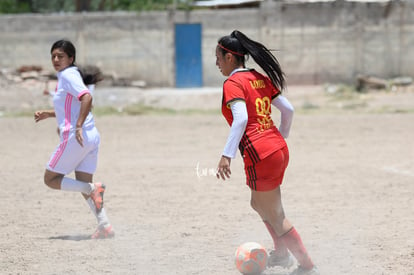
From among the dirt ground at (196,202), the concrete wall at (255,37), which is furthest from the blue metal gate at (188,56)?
the dirt ground at (196,202)

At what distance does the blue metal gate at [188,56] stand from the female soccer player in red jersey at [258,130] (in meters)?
19.0

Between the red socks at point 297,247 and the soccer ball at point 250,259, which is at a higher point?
the red socks at point 297,247

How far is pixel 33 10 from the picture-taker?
33.4m

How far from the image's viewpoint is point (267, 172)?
4.61 m

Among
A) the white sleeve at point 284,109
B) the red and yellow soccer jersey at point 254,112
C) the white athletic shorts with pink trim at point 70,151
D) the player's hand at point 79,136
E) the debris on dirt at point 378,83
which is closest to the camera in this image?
the red and yellow soccer jersey at point 254,112

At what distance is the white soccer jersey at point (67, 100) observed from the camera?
5969 millimetres

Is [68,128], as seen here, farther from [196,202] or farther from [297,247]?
[297,247]

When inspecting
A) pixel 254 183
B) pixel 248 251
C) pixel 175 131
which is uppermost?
pixel 254 183

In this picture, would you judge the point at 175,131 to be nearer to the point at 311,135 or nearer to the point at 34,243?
the point at 311,135

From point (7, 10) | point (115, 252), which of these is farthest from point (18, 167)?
point (7, 10)

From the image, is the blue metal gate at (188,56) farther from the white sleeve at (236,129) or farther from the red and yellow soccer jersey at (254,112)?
the white sleeve at (236,129)

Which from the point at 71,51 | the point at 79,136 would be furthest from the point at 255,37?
the point at 79,136

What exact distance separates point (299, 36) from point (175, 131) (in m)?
10.5

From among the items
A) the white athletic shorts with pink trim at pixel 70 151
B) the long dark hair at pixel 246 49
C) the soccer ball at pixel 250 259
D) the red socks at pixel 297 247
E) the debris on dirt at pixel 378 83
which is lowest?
the debris on dirt at pixel 378 83
